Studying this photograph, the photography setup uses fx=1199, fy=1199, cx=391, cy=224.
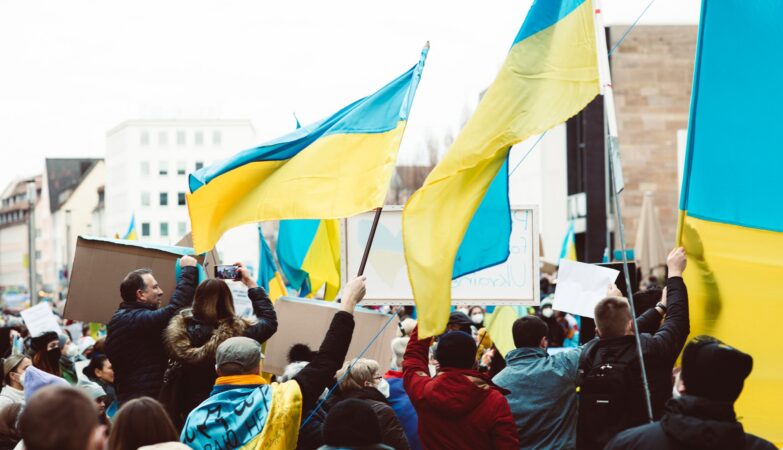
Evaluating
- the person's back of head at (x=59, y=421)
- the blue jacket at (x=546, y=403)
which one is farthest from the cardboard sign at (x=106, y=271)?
the person's back of head at (x=59, y=421)

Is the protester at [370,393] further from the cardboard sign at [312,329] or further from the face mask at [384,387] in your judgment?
the cardboard sign at [312,329]

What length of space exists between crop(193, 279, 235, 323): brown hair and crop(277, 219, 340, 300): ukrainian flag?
496 cm

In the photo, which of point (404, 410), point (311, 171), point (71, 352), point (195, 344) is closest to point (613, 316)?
point (404, 410)

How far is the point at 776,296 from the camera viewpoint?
5.34 meters

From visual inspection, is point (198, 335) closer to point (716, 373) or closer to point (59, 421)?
point (59, 421)

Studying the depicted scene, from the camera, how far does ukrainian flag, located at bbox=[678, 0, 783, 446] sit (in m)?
5.38

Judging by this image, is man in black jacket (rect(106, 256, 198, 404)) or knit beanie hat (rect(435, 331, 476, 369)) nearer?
knit beanie hat (rect(435, 331, 476, 369))

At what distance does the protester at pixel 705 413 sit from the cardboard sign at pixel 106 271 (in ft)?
15.1

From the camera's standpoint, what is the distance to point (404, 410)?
294 inches

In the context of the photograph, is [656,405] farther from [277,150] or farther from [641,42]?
[641,42]

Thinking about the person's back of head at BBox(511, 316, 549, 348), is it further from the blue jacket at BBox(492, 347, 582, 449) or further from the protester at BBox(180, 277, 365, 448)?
the protester at BBox(180, 277, 365, 448)

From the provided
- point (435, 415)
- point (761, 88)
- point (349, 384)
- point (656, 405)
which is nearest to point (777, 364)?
point (656, 405)

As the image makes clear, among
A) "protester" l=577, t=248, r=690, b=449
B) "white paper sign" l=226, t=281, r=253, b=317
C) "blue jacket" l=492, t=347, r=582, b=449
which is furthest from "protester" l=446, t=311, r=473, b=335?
"protester" l=577, t=248, r=690, b=449

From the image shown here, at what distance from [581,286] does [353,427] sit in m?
A: 3.31
